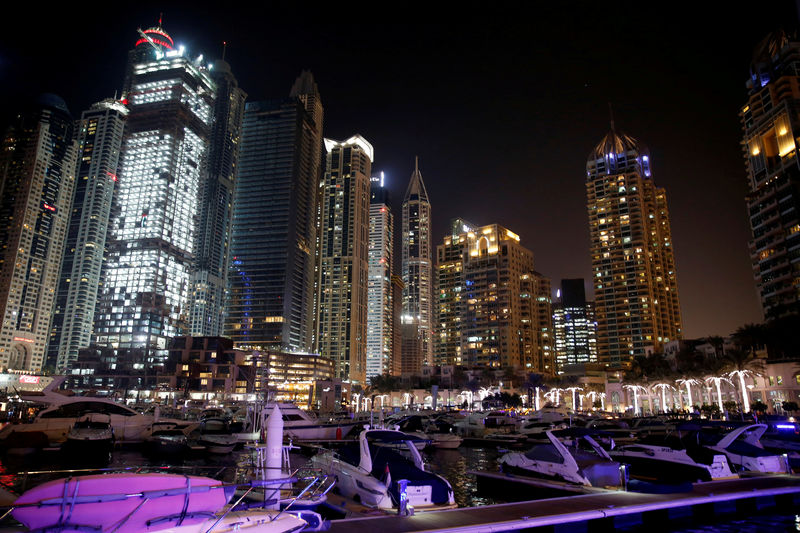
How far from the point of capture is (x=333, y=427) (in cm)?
4547

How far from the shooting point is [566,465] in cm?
2041

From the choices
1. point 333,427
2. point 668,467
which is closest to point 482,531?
point 668,467

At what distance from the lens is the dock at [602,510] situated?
12531 millimetres

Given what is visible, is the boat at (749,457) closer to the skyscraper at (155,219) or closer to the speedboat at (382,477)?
the speedboat at (382,477)

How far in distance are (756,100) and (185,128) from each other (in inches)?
7224

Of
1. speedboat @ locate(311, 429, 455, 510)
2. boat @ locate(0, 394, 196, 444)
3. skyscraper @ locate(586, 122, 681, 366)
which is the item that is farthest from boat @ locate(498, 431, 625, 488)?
skyscraper @ locate(586, 122, 681, 366)

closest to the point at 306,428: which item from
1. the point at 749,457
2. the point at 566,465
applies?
the point at 566,465

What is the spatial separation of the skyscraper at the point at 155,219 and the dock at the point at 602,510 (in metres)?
178

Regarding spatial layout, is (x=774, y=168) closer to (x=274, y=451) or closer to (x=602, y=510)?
(x=602, y=510)

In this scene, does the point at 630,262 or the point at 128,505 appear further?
the point at 630,262

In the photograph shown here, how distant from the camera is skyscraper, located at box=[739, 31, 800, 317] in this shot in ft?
300

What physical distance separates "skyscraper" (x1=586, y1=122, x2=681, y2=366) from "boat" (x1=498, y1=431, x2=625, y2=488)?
515 feet

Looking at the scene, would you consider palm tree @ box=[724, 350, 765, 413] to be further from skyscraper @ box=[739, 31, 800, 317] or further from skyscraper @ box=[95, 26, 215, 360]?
skyscraper @ box=[95, 26, 215, 360]

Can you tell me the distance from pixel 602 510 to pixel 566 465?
238 inches
